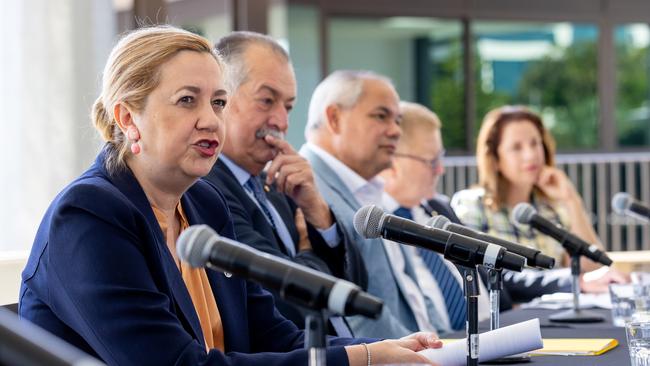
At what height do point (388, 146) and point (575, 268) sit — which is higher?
point (388, 146)

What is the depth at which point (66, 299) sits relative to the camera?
182 centimetres

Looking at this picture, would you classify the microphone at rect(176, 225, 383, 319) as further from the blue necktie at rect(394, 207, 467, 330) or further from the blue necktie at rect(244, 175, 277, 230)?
the blue necktie at rect(394, 207, 467, 330)

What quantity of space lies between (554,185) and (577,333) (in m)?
2.23

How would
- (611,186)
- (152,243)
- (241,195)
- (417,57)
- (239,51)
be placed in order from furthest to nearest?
(417,57) < (611,186) < (239,51) < (241,195) < (152,243)

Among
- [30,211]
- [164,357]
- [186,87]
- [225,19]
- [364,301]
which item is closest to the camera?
[364,301]

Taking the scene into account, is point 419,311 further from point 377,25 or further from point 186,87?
point 377,25

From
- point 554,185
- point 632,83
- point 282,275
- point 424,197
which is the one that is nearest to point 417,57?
point 632,83

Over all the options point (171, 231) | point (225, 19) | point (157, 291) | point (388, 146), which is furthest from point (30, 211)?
point (225, 19)

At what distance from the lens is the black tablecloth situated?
2.22 metres

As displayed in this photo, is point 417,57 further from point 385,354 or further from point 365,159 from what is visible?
point 385,354

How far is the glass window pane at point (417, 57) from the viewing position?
27.9 feet

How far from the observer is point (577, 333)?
2773 mm

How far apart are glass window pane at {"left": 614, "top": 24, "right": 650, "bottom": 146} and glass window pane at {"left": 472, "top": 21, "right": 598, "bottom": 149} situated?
248 millimetres

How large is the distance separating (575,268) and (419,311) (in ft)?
1.77
